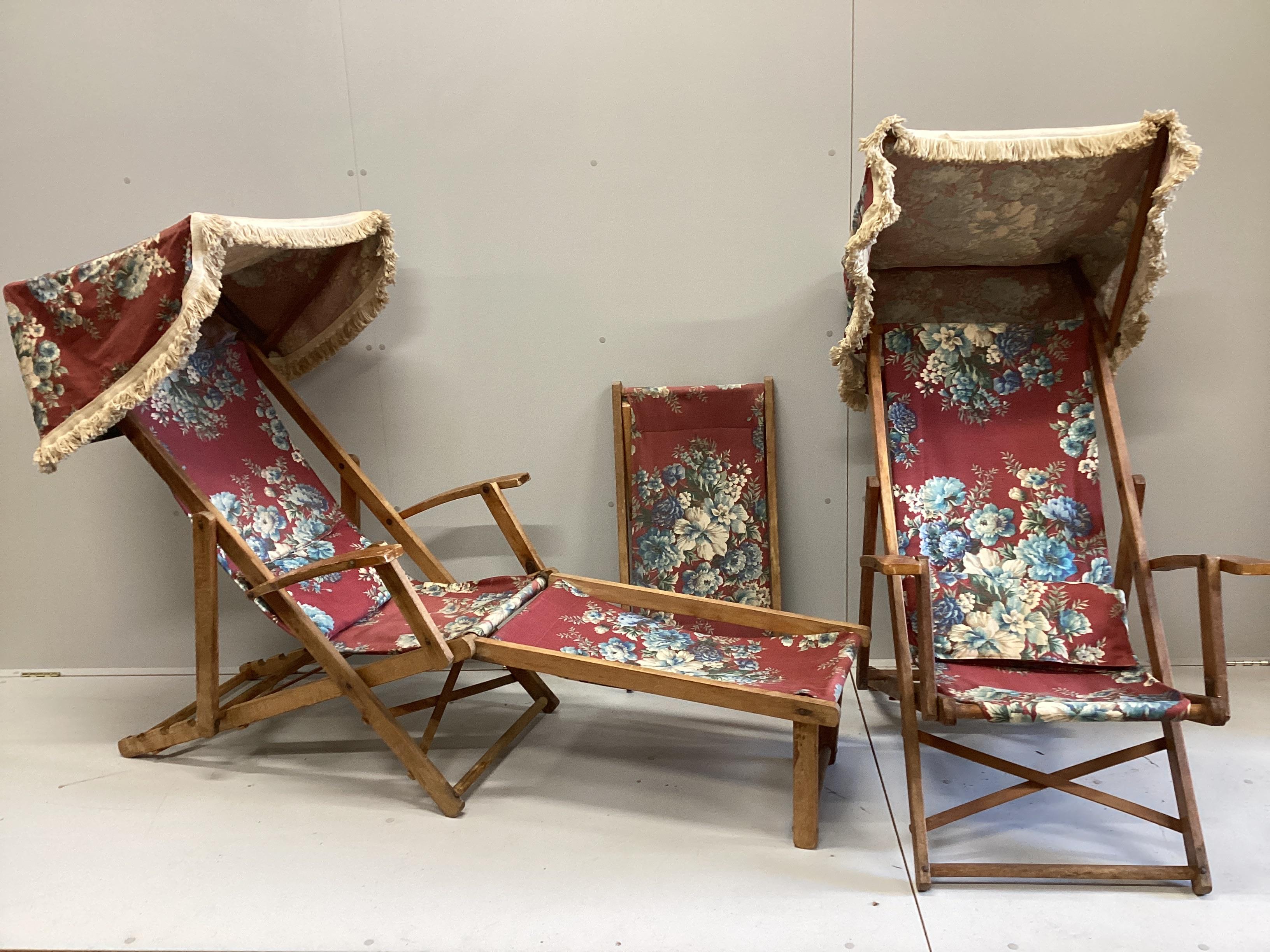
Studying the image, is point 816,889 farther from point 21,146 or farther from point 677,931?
point 21,146

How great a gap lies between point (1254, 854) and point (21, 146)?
4.14 meters

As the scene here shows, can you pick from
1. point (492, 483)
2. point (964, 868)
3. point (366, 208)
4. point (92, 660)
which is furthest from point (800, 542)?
point (92, 660)

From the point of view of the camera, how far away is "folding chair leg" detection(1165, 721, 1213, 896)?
1.63 meters

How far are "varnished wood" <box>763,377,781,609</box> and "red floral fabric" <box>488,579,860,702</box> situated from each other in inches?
10.5

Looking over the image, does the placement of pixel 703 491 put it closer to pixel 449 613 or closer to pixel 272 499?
pixel 449 613

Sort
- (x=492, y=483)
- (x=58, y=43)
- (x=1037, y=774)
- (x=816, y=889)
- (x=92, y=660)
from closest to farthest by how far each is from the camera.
Answer: (x=816, y=889)
(x=1037, y=774)
(x=492, y=483)
(x=58, y=43)
(x=92, y=660)

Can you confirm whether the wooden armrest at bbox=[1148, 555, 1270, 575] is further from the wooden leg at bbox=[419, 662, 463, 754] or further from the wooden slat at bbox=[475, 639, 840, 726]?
the wooden leg at bbox=[419, 662, 463, 754]

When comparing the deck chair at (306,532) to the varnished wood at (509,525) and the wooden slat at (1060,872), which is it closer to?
the varnished wood at (509,525)

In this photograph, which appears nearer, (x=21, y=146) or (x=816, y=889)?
A: (x=816, y=889)

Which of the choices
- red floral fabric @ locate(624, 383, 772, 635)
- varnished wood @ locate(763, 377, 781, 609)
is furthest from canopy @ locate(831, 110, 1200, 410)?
red floral fabric @ locate(624, 383, 772, 635)

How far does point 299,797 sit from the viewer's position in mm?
2096

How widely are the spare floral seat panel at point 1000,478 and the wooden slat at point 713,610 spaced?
29 cm

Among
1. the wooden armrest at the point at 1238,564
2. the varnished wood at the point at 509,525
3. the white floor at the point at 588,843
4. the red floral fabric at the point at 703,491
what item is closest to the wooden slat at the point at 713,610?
the varnished wood at the point at 509,525

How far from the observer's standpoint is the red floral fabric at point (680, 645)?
193cm
